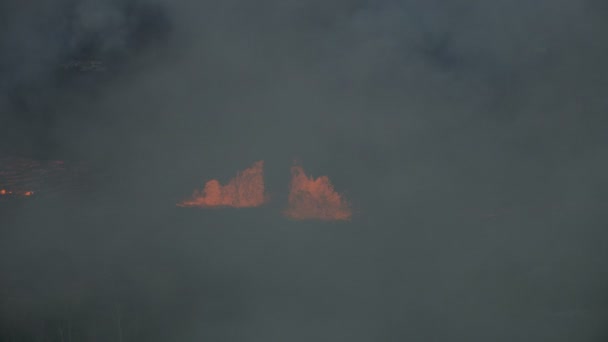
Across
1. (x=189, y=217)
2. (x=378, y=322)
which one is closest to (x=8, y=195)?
(x=189, y=217)

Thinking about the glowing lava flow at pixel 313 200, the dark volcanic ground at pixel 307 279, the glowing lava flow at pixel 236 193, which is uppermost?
the glowing lava flow at pixel 236 193

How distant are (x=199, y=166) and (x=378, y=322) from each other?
2.85 metres

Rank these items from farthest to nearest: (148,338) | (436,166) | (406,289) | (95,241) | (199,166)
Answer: (199,166)
(436,166)
(95,241)
(406,289)
(148,338)

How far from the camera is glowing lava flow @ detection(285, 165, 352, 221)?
5.34m

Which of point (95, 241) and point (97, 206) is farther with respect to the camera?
point (97, 206)

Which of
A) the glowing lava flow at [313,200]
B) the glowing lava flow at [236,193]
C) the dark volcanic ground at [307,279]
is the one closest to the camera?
the dark volcanic ground at [307,279]

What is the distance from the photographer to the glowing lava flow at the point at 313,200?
534 centimetres

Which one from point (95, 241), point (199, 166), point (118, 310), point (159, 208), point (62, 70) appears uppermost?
point (62, 70)

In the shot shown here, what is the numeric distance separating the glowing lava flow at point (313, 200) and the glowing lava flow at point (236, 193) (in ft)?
1.25

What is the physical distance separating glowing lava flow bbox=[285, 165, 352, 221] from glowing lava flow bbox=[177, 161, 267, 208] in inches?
15.0

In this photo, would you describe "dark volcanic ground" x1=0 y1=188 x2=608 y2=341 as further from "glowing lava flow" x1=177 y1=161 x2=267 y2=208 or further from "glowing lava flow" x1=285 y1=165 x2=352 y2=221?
"glowing lava flow" x1=177 y1=161 x2=267 y2=208

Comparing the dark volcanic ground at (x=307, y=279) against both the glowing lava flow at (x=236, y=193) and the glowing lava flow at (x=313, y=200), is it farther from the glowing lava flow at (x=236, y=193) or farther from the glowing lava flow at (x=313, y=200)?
the glowing lava flow at (x=236, y=193)

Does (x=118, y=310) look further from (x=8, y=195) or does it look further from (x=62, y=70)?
(x=62, y=70)

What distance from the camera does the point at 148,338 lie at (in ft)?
14.1
